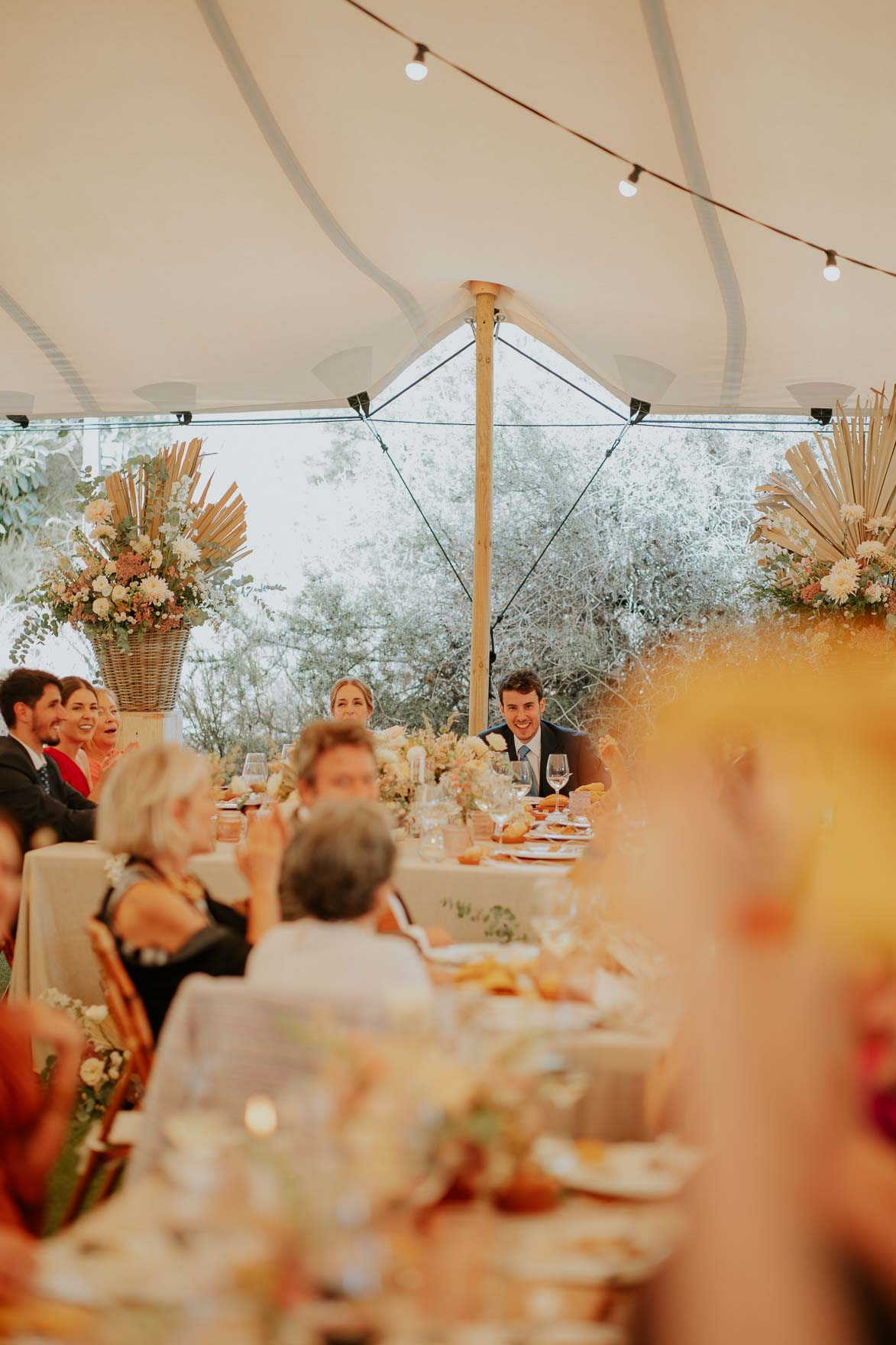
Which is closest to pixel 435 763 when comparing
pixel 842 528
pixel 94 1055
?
pixel 94 1055

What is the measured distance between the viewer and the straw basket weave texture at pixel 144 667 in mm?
5594

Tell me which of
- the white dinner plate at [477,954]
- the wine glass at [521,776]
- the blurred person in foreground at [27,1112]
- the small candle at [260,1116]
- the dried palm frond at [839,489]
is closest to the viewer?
the small candle at [260,1116]

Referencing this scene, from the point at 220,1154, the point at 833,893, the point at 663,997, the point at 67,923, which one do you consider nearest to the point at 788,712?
the point at 833,893

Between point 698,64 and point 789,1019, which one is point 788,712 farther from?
point 698,64

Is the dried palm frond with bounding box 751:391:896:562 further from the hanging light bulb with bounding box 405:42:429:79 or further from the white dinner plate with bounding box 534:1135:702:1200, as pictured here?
the white dinner plate with bounding box 534:1135:702:1200

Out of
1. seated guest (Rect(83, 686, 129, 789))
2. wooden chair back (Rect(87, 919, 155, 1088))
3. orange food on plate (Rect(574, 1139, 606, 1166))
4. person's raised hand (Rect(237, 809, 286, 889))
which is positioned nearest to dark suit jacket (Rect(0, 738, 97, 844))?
seated guest (Rect(83, 686, 129, 789))

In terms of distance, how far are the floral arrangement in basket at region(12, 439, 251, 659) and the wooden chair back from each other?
3158 millimetres

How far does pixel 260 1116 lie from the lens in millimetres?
1598

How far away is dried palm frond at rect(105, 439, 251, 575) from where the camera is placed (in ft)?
18.6

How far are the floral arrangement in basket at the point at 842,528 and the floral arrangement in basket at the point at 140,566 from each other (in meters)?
2.52

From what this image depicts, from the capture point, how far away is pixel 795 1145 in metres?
1.20

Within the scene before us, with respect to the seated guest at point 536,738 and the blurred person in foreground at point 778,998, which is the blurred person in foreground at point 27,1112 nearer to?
the blurred person in foreground at point 778,998

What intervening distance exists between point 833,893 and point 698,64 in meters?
3.91

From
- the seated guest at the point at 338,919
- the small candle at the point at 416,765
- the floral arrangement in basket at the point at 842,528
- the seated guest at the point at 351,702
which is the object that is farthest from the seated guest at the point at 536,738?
the seated guest at the point at 338,919
